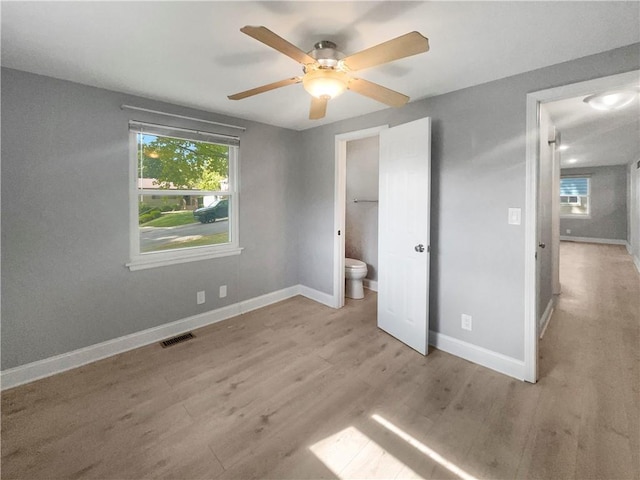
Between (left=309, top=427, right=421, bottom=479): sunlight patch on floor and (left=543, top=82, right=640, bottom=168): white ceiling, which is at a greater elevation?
(left=543, top=82, right=640, bottom=168): white ceiling

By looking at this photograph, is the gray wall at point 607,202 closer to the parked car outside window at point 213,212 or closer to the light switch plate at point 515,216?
the light switch plate at point 515,216

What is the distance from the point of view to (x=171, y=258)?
2.90 meters

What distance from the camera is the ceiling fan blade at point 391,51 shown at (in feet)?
4.02

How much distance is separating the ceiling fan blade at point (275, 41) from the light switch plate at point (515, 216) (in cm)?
182

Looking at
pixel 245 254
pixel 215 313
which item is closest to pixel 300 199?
pixel 245 254

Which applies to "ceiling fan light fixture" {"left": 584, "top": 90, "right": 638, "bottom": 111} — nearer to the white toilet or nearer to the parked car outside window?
the white toilet

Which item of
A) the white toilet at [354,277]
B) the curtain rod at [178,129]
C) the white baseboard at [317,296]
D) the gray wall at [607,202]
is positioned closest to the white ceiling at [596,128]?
the gray wall at [607,202]

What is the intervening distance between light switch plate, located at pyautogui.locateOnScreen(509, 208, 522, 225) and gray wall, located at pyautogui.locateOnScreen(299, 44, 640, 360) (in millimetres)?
35

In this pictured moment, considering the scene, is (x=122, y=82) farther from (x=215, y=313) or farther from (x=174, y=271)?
(x=215, y=313)

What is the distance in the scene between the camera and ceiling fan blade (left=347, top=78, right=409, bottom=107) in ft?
5.64

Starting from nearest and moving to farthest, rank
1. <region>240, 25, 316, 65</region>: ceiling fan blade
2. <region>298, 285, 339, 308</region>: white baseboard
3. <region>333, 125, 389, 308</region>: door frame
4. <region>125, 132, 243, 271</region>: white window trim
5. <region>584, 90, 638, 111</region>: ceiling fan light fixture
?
1. <region>240, 25, 316, 65</region>: ceiling fan blade
2. <region>584, 90, 638, 111</region>: ceiling fan light fixture
3. <region>125, 132, 243, 271</region>: white window trim
4. <region>333, 125, 389, 308</region>: door frame
5. <region>298, 285, 339, 308</region>: white baseboard

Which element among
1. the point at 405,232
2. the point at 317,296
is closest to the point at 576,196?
the point at 405,232

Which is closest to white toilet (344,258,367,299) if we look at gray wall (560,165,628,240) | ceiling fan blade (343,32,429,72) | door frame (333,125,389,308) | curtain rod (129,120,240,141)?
door frame (333,125,389,308)

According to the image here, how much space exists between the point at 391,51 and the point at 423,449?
2066 mm
